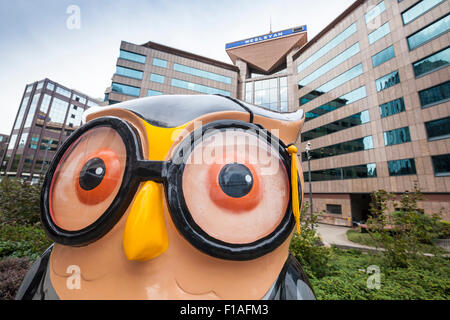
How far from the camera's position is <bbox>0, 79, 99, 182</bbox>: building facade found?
124 ft

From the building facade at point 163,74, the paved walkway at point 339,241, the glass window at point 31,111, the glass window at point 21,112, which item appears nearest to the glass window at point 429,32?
the paved walkway at point 339,241

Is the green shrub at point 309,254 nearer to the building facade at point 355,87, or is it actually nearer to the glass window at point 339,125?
the building facade at point 355,87

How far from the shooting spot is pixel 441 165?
482 inches

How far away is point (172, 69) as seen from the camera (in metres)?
21.8

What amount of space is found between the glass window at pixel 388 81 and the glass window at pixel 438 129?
3846 millimetres

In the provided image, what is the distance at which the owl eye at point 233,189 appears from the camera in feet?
3.25

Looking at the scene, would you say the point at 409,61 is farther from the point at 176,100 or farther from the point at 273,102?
the point at 176,100

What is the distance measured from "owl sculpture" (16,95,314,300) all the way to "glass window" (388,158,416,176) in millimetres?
17293

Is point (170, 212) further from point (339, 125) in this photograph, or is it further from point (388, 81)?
point (339, 125)

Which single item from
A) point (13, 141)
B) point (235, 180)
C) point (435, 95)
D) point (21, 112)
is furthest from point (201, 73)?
point (13, 141)

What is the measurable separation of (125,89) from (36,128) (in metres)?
33.7

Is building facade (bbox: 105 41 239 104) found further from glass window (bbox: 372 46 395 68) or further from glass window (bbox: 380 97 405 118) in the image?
glass window (bbox: 380 97 405 118)

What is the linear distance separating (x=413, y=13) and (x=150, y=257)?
865 inches

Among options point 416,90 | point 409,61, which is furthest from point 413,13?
point 416,90
